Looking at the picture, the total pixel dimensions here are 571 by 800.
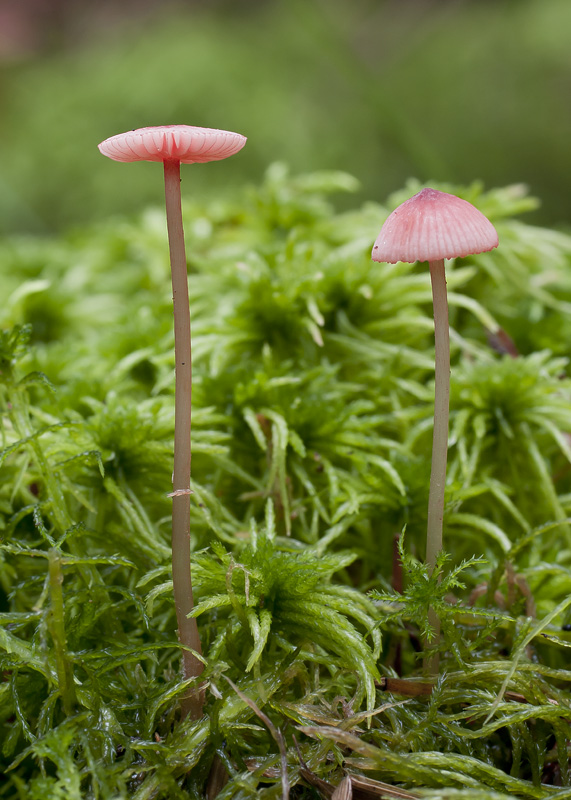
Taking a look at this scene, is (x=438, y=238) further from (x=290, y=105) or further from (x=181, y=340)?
(x=290, y=105)

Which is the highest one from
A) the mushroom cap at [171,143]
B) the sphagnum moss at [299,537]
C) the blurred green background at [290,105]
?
the blurred green background at [290,105]

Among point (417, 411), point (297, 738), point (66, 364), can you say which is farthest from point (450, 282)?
point (297, 738)

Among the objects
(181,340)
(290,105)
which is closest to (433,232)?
(181,340)

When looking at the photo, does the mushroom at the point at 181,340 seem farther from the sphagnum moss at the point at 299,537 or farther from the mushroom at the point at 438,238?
the mushroom at the point at 438,238

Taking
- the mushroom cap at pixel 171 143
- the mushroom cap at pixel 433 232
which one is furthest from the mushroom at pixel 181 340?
the mushroom cap at pixel 433 232

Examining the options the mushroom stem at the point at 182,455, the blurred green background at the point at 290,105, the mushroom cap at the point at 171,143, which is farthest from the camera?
the blurred green background at the point at 290,105

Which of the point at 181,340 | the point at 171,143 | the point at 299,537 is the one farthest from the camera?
the point at 299,537

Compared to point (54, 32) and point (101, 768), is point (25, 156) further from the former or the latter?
point (101, 768)
